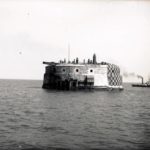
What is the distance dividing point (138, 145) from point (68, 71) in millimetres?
42261

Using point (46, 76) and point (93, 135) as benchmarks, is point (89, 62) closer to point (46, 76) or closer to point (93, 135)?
point (46, 76)

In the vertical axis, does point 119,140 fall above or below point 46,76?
below

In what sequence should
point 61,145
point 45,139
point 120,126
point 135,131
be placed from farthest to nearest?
point 120,126
point 135,131
point 45,139
point 61,145

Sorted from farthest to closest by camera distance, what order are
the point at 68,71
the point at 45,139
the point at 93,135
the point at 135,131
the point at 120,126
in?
the point at 68,71 < the point at 120,126 < the point at 135,131 < the point at 93,135 < the point at 45,139

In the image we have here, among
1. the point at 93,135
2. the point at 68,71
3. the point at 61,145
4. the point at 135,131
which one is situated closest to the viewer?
the point at 61,145

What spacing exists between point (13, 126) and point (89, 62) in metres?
42.4

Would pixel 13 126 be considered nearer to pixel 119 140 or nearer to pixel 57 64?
pixel 119 140

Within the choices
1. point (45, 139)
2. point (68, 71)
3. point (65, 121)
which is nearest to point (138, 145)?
point (45, 139)

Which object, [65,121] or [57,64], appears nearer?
[65,121]

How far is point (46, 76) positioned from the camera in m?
62.2

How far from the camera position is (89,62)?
61.5 m

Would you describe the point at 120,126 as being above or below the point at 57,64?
below

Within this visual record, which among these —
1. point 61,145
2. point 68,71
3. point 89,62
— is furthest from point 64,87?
point 61,145

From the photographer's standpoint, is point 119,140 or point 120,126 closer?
point 119,140
